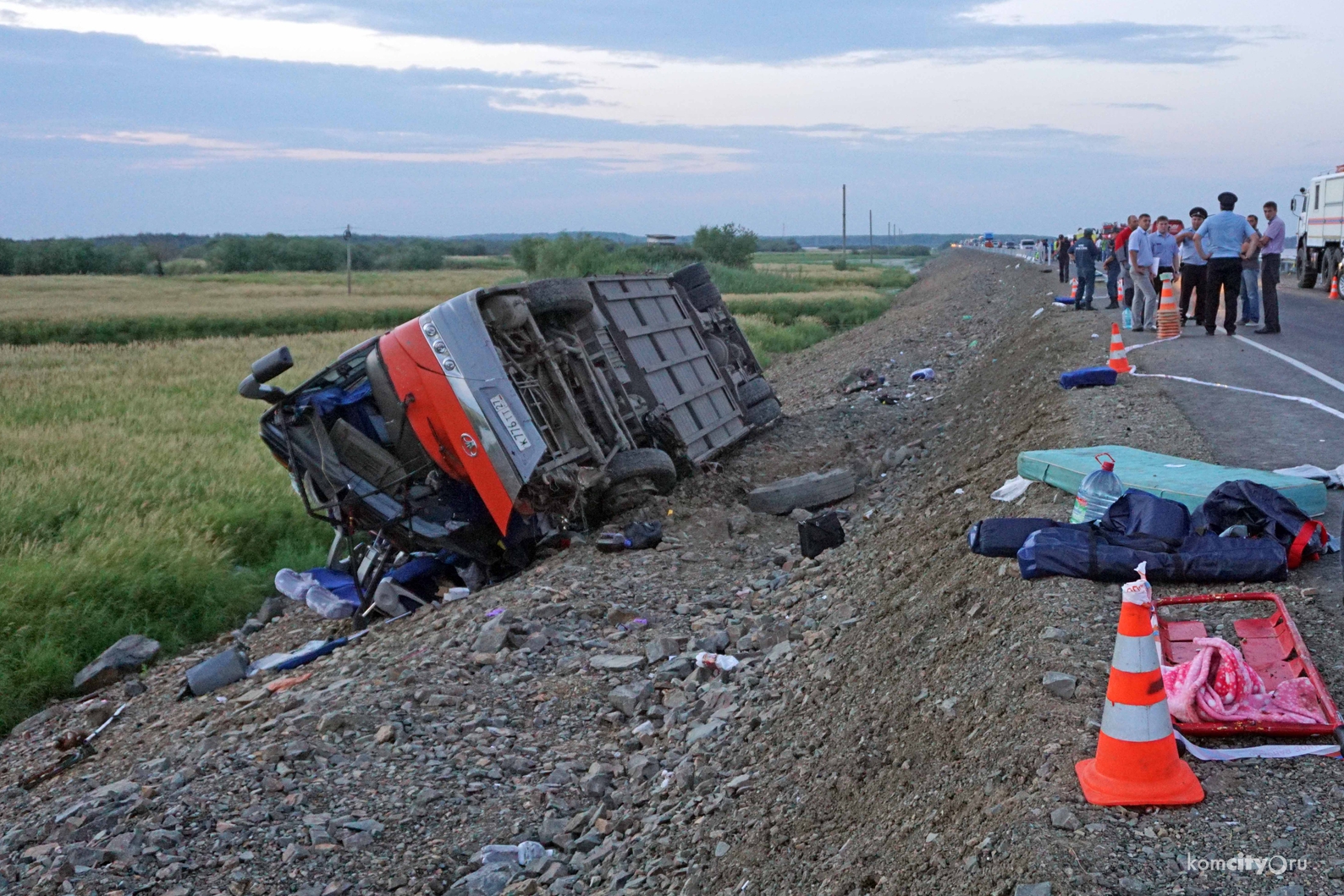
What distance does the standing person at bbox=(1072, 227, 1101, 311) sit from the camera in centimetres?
1941

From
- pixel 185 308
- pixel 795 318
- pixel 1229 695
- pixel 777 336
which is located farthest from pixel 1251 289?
pixel 185 308

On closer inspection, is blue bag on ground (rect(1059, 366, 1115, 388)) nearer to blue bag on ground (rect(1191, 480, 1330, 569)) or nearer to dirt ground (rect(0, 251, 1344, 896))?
dirt ground (rect(0, 251, 1344, 896))

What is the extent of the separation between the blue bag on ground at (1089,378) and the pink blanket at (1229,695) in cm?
719

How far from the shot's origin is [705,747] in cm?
543

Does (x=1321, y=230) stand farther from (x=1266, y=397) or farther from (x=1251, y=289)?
(x=1266, y=397)

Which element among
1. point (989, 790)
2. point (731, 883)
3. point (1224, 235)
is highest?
point (1224, 235)

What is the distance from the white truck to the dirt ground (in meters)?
18.1

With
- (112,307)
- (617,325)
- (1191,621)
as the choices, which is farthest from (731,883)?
(112,307)

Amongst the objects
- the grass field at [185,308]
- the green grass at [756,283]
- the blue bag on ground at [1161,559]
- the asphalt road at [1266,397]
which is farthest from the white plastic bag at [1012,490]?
the green grass at [756,283]

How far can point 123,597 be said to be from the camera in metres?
9.70

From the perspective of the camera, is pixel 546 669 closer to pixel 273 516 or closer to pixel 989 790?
pixel 989 790

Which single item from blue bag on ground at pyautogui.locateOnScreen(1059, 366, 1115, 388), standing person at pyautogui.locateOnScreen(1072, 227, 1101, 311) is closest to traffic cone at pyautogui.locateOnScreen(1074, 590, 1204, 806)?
blue bag on ground at pyautogui.locateOnScreen(1059, 366, 1115, 388)

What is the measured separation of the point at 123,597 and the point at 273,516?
2282 millimetres

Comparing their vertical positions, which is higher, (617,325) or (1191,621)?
(617,325)
